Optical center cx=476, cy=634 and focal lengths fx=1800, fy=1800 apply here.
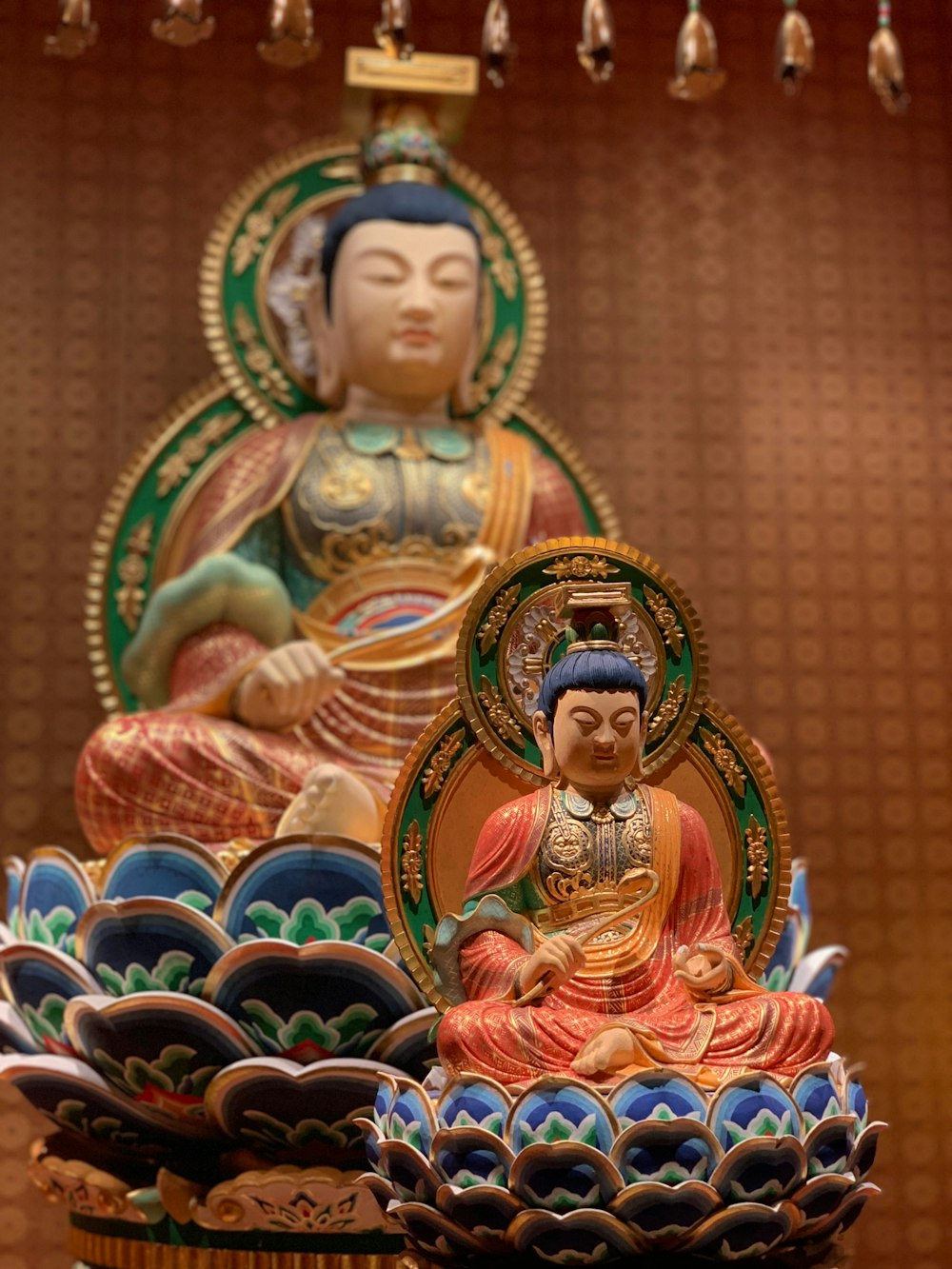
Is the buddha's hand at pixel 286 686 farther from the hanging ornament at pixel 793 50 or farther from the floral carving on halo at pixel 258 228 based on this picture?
the hanging ornament at pixel 793 50

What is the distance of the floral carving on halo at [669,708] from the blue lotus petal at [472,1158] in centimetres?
70

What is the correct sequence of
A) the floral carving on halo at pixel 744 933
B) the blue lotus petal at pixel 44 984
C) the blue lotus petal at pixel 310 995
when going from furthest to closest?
the blue lotus petal at pixel 44 984 → the blue lotus petal at pixel 310 995 → the floral carving on halo at pixel 744 933

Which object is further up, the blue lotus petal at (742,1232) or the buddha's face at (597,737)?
the buddha's face at (597,737)

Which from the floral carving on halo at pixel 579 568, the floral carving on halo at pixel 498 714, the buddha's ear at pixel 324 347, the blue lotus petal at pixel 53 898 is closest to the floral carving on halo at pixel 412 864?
the floral carving on halo at pixel 498 714

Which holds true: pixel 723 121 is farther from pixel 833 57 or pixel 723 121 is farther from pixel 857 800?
pixel 857 800

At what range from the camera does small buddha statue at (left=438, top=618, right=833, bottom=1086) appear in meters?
2.23

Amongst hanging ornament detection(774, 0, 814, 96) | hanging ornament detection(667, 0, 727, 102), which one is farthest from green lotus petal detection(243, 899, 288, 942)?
hanging ornament detection(774, 0, 814, 96)

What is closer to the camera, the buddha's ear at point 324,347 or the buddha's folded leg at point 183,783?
the buddha's folded leg at point 183,783

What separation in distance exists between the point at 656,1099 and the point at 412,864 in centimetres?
53

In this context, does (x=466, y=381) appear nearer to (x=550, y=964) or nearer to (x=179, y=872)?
(x=179, y=872)

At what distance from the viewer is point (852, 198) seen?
457cm

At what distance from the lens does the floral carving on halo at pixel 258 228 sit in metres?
3.98

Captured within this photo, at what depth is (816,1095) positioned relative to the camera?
7.11 feet

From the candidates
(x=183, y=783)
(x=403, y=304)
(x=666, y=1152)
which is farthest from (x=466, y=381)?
(x=666, y=1152)
